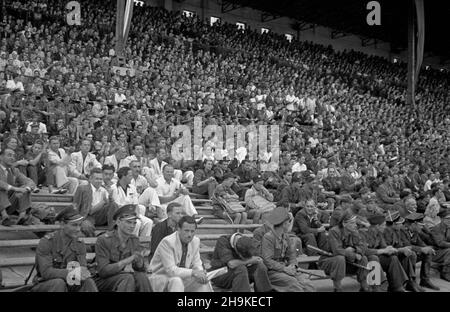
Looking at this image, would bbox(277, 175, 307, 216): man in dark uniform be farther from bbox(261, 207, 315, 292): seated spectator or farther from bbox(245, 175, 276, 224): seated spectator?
bbox(261, 207, 315, 292): seated spectator

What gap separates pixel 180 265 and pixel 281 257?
1.24m

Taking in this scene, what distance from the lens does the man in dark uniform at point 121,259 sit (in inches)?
168

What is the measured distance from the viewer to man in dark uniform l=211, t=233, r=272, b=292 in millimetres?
4805

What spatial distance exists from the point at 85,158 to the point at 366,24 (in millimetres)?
25647

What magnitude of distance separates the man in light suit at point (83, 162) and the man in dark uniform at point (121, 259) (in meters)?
3.68

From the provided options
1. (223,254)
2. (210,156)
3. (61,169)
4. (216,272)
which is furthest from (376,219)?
(210,156)

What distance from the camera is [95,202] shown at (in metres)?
6.47

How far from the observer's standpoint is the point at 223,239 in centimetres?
518

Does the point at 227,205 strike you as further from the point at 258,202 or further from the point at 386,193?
the point at 386,193

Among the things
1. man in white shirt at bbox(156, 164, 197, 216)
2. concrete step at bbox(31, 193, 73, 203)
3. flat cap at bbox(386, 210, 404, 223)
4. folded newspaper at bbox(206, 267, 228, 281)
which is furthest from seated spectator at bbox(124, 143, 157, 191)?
flat cap at bbox(386, 210, 404, 223)

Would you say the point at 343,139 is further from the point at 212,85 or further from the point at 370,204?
the point at 370,204

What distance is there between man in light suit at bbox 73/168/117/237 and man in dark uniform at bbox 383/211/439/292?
12.4ft
